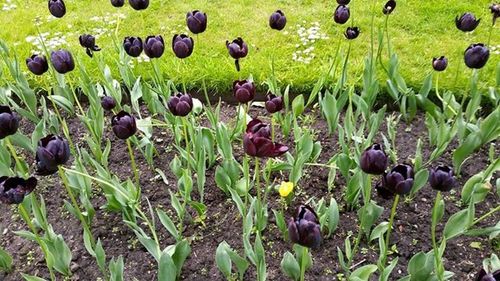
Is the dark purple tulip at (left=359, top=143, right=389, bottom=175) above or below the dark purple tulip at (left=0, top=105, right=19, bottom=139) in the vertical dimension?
above

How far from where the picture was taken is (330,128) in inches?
104

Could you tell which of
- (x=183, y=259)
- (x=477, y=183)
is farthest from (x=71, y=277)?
(x=477, y=183)

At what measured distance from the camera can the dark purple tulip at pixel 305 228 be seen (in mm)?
1459

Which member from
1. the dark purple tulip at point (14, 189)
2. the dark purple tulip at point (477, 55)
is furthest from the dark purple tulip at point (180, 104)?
the dark purple tulip at point (477, 55)

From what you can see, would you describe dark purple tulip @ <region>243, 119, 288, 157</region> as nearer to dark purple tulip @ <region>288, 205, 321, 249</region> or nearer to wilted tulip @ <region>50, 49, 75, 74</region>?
dark purple tulip @ <region>288, 205, 321, 249</region>

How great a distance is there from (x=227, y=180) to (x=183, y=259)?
391mm

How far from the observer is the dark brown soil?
82.2 inches

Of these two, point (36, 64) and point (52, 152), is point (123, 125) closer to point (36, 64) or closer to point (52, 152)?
point (52, 152)

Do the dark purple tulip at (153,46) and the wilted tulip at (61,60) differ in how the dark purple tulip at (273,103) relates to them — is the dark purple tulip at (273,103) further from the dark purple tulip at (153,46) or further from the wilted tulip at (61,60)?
the wilted tulip at (61,60)

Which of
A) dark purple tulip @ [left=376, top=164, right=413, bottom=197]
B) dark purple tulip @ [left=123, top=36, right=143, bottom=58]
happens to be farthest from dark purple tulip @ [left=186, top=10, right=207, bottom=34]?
dark purple tulip @ [left=376, top=164, right=413, bottom=197]

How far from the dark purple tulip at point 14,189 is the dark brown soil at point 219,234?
518 mm

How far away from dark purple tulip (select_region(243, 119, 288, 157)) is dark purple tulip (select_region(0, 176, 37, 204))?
58cm

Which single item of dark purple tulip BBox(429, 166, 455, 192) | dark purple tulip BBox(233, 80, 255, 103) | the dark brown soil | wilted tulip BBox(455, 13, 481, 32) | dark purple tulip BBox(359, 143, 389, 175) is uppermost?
wilted tulip BBox(455, 13, 481, 32)

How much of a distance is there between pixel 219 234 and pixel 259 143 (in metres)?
0.73
